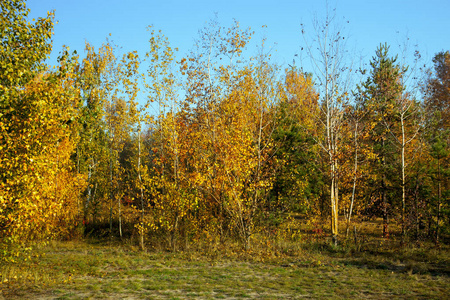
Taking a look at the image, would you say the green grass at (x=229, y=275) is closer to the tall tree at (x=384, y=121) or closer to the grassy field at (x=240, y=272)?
the grassy field at (x=240, y=272)

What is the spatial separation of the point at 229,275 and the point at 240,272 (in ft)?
1.89

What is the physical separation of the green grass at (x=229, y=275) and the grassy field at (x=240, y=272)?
0.07 feet

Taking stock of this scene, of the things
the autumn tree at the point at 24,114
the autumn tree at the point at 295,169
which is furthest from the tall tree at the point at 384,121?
the autumn tree at the point at 24,114

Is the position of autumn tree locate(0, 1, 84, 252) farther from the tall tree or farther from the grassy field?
the tall tree

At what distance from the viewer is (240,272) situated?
10.1m

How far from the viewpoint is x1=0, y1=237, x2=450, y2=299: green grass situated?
304 inches

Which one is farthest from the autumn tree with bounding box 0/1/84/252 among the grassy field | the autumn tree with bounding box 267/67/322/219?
the autumn tree with bounding box 267/67/322/219

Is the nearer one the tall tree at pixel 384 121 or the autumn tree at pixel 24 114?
the autumn tree at pixel 24 114

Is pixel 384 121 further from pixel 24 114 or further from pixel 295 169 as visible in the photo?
pixel 24 114

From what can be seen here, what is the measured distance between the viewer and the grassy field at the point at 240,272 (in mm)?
7746

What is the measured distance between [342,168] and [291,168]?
2281 millimetres

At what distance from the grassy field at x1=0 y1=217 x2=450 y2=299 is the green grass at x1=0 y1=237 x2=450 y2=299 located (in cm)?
2

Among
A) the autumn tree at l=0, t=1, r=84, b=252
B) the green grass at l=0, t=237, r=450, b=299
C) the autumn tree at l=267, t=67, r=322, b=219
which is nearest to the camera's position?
the autumn tree at l=0, t=1, r=84, b=252

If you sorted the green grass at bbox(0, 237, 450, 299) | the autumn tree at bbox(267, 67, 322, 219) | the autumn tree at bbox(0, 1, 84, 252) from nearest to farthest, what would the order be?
the autumn tree at bbox(0, 1, 84, 252) → the green grass at bbox(0, 237, 450, 299) → the autumn tree at bbox(267, 67, 322, 219)
